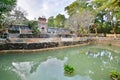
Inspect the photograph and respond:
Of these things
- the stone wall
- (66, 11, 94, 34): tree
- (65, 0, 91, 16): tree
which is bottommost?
the stone wall

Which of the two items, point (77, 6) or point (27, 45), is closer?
point (27, 45)

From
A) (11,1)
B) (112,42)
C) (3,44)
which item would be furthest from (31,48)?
(112,42)

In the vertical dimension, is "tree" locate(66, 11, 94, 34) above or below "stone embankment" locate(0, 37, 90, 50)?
above

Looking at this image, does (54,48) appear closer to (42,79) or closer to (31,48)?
(31,48)

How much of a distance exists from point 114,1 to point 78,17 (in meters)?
25.3

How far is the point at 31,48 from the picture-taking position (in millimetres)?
17359

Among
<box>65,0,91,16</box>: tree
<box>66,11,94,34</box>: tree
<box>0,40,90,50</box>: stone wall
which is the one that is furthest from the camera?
<box>65,0,91,16</box>: tree

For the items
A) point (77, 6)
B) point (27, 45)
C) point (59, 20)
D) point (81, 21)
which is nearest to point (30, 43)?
point (27, 45)

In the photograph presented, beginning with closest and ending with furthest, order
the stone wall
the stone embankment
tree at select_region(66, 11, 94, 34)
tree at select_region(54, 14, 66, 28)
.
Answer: the stone wall
the stone embankment
tree at select_region(66, 11, 94, 34)
tree at select_region(54, 14, 66, 28)

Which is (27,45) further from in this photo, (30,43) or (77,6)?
(77,6)

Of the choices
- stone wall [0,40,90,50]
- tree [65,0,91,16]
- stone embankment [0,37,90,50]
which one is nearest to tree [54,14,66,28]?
tree [65,0,91,16]

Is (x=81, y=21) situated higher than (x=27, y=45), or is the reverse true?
(x=81, y=21)

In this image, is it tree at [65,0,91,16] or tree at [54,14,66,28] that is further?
tree at [54,14,66,28]

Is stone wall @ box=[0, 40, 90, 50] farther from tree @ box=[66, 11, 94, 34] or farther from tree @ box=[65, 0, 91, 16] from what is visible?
tree @ box=[65, 0, 91, 16]
